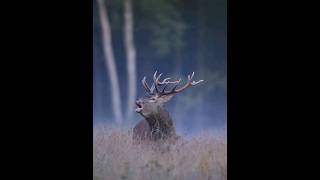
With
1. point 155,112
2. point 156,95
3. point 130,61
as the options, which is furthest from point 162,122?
point 130,61

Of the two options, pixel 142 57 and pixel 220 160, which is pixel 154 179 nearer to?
pixel 220 160

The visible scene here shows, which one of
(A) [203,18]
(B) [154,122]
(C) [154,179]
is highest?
(A) [203,18]

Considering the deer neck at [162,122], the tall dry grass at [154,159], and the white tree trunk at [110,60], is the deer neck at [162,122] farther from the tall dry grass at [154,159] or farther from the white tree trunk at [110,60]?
the white tree trunk at [110,60]

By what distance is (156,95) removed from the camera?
505 cm

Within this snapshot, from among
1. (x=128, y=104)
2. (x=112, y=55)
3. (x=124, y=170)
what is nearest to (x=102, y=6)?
(x=112, y=55)

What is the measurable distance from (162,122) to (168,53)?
564 millimetres

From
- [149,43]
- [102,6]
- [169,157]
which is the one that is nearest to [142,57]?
[149,43]

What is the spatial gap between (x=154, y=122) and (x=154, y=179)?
459 mm

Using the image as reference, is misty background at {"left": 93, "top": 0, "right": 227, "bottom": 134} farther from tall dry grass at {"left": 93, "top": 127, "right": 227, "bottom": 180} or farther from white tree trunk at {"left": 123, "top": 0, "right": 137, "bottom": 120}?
tall dry grass at {"left": 93, "top": 127, "right": 227, "bottom": 180}

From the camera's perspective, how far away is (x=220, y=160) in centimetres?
509

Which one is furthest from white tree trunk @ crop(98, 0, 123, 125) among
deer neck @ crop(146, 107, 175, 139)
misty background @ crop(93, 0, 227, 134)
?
deer neck @ crop(146, 107, 175, 139)

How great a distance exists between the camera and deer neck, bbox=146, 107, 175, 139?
5062mm

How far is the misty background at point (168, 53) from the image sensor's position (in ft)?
16.5

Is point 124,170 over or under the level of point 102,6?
under
